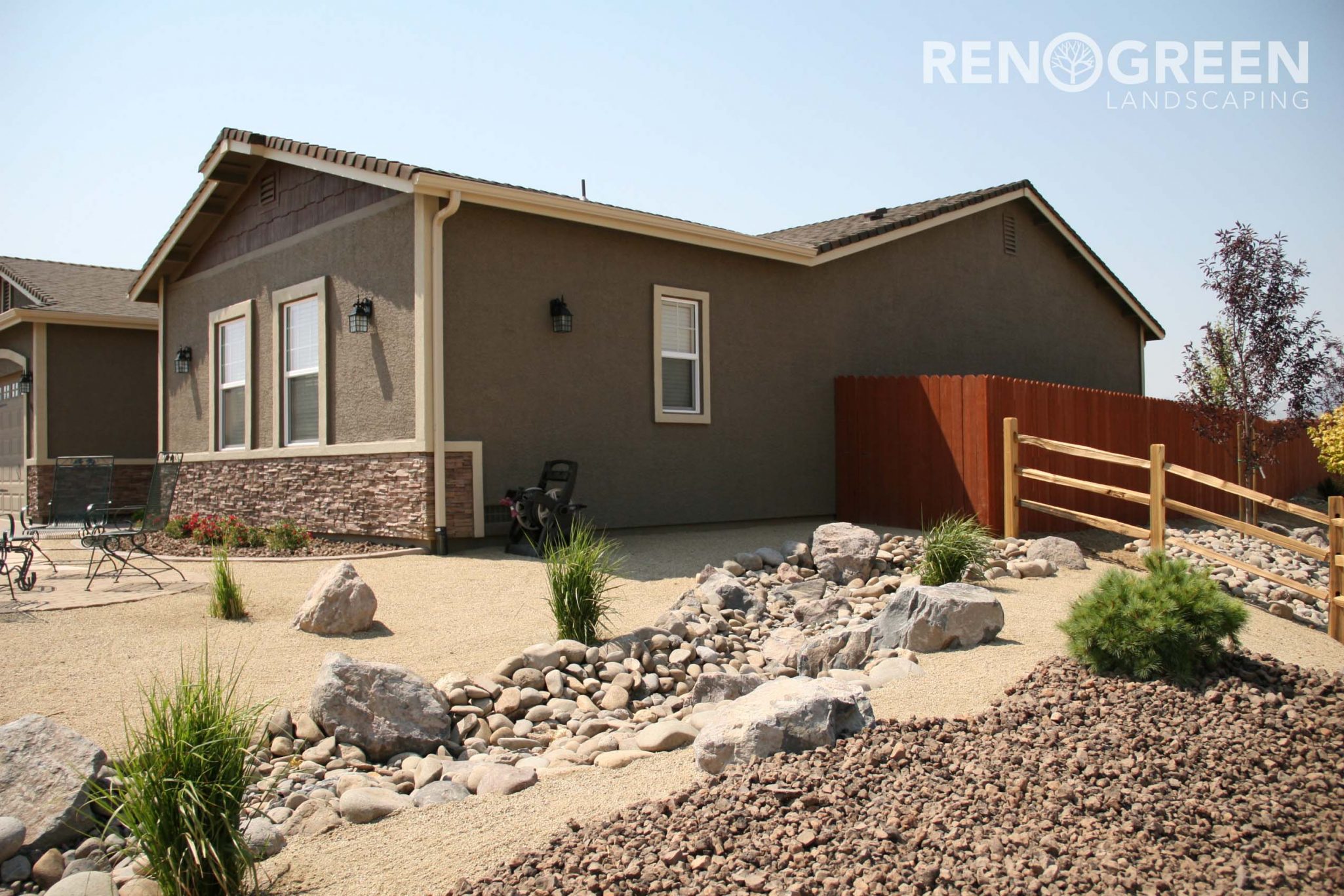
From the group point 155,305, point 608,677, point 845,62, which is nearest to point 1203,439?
point 845,62

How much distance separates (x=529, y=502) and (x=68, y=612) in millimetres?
3844

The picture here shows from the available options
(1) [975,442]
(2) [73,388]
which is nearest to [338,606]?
(1) [975,442]

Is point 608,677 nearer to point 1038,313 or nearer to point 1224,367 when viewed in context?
point 1224,367

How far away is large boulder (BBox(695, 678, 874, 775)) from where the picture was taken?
157 inches

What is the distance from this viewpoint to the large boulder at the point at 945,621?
599cm

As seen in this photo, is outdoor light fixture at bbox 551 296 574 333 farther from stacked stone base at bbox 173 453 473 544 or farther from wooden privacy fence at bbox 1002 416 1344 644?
wooden privacy fence at bbox 1002 416 1344 644

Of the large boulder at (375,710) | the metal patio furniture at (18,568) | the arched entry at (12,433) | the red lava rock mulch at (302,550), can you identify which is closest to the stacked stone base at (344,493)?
the red lava rock mulch at (302,550)

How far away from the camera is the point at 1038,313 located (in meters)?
16.5

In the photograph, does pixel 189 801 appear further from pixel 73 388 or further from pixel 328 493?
pixel 73 388

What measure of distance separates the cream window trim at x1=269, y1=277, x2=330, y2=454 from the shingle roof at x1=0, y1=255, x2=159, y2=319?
5.86 m

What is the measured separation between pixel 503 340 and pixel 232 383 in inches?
201

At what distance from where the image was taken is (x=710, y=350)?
11672 millimetres

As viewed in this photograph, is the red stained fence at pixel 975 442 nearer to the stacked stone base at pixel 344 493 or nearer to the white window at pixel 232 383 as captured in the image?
the stacked stone base at pixel 344 493

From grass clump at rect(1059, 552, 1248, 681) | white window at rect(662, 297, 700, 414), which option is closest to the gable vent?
white window at rect(662, 297, 700, 414)
